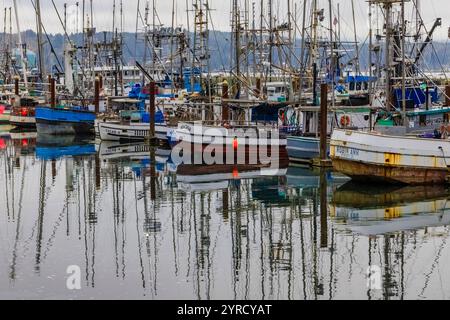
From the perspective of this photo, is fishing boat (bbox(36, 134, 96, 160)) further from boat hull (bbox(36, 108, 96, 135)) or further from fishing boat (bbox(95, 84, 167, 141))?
fishing boat (bbox(95, 84, 167, 141))

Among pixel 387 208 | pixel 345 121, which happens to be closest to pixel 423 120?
pixel 345 121

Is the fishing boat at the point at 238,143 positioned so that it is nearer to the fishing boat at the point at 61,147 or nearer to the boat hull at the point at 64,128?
the fishing boat at the point at 61,147

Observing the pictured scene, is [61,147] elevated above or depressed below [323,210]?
above

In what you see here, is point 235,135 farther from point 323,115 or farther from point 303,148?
point 323,115

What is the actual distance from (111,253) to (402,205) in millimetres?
11614

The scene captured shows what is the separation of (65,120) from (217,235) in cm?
4085

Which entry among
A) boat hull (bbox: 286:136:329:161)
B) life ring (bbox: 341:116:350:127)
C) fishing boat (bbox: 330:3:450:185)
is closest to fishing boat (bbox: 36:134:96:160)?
boat hull (bbox: 286:136:329:161)

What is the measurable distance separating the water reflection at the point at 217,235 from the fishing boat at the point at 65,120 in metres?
22.9

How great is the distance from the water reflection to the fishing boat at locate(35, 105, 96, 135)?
903 inches

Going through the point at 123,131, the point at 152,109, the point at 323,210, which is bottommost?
the point at 323,210

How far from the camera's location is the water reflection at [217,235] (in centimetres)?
1953

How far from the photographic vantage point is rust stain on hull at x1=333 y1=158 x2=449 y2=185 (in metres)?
33.8

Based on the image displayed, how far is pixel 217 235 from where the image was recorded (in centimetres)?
2517

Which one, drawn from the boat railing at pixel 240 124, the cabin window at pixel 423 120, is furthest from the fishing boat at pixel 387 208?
the boat railing at pixel 240 124
